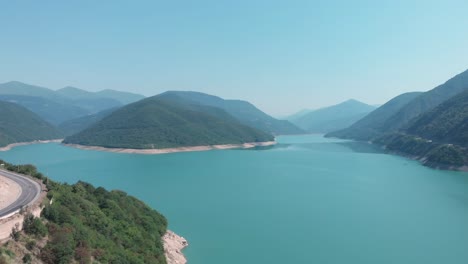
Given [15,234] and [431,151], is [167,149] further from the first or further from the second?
[15,234]

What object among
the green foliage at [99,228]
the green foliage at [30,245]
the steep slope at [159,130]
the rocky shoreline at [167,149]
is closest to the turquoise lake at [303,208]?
the green foliage at [99,228]

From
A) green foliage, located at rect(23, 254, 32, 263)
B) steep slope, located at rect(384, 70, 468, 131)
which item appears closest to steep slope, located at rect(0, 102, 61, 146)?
green foliage, located at rect(23, 254, 32, 263)

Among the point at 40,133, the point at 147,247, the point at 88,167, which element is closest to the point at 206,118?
the point at 40,133

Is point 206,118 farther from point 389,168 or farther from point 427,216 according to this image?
point 427,216

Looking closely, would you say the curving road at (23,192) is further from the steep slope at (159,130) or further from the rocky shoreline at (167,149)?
the steep slope at (159,130)

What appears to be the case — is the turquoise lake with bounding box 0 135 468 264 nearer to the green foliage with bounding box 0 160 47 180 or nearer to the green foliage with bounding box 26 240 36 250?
the green foliage with bounding box 0 160 47 180

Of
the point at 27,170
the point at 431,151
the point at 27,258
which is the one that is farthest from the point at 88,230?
the point at 431,151
